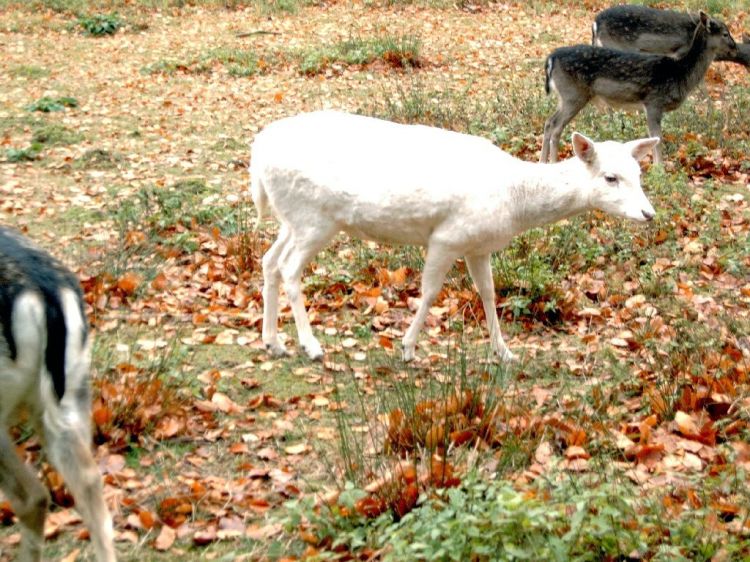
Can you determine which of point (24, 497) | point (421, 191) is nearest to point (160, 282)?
point (421, 191)

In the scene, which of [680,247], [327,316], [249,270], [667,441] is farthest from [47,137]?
[667,441]

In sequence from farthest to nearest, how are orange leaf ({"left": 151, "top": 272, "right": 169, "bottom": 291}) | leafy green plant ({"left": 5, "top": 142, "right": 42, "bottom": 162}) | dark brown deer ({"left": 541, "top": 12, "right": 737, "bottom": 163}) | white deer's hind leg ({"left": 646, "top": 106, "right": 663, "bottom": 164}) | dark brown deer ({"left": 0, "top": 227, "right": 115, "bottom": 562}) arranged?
leafy green plant ({"left": 5, "top": 142, "right": 42, "bottom": 162})
white deer's hind leg ({"left": 646, "top": 106, "right": 663, "bottom": 164})
dark brown deer ({"left": 541, "top": 12, "right": 737, "bottom": 163})
orange leaf ({"left": 151, "top": 272, "right": 169, "bottom": 291})
dark brown deer ({"left": 0, "top": 227, "right": 115, "bottom": 562})

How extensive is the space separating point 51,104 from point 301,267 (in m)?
8.33

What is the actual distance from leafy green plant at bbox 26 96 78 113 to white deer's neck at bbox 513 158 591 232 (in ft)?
29.8

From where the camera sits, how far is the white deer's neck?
6441 millimetres

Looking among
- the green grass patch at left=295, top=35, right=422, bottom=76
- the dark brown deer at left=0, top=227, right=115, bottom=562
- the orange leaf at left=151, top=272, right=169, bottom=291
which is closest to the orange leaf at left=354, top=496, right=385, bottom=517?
the dark brown deer at left=0, top=227, right=115, bottom=562

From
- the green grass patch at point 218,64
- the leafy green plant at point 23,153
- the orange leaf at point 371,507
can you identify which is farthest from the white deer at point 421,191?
the green grass patch at point 218,64

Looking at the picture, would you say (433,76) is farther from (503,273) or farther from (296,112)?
(503,273)

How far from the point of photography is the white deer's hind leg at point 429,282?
20.9 ft

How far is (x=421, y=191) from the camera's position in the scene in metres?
6.24

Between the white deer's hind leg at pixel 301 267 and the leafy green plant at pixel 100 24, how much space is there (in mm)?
13780

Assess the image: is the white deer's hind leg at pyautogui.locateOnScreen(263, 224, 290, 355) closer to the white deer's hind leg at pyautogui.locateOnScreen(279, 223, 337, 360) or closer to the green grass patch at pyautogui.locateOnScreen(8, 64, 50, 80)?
the white deer's hind leg at pyautogui.locateOnScreen(279, 223, 337, 360)

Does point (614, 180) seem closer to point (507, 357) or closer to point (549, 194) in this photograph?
point (549, 194)

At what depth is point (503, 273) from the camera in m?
7.58
